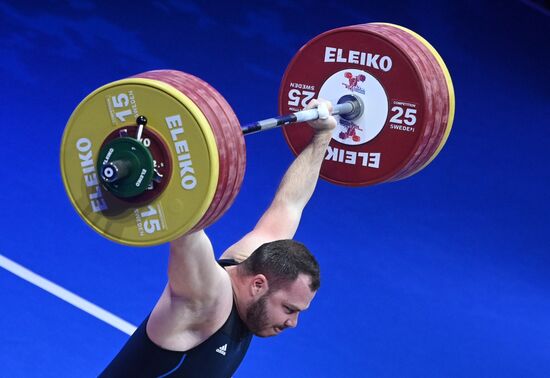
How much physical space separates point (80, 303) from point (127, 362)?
190 centimetres

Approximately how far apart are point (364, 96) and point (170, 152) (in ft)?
4.28

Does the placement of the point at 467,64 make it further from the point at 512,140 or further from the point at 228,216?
the point at 228,216

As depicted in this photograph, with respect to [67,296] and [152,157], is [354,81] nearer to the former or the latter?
[152,157]

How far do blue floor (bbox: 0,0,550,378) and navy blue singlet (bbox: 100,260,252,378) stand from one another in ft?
5.31

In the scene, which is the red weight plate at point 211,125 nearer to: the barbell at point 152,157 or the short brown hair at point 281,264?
the barbell at point 152,157

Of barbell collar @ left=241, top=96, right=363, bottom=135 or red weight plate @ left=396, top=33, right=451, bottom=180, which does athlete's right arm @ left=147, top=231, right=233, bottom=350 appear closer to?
barbell collar @ left=241, top=96, right=363, bottom=135

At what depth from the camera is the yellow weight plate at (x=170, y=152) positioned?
227cm

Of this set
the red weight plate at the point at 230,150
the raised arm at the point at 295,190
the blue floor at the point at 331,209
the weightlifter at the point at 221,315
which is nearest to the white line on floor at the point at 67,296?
the blue floor at the point at 331,209

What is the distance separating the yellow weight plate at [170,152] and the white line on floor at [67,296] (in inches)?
92.2

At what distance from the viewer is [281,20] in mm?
5957

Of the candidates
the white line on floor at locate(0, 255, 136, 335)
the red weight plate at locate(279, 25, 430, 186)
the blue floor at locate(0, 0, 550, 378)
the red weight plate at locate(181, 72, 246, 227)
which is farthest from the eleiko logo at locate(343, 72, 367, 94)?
the white line on floor at locate(0, 255, 136, 335)

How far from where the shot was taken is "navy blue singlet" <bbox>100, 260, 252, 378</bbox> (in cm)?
278

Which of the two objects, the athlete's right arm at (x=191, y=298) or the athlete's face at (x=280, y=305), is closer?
the athlete's right arm at (x=191, y=298)

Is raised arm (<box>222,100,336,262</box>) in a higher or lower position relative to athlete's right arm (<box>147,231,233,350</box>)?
higher
